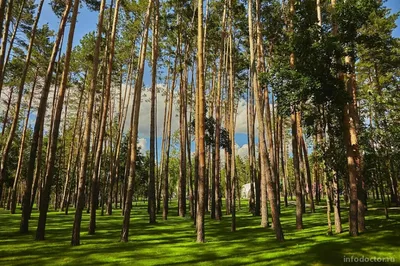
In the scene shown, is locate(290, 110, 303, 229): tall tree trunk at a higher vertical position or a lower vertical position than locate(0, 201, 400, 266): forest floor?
higher

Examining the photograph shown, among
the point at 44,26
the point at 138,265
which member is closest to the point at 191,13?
the point at 44,26

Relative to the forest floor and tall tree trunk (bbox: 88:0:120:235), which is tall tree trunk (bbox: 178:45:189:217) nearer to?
tall tree trunk (bbox: 88:0:120:235)

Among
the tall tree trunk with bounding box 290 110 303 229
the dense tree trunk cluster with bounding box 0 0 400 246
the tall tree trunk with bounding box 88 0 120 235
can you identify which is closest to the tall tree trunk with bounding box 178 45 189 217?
the dense tree trunk cluster with bounding box 0 0 400 246

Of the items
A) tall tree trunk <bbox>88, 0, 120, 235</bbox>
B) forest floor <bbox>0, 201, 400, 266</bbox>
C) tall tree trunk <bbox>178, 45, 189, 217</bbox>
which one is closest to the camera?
forest floor <bbox>0, 201, 400, 266</bbox>

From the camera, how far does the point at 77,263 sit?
8.52 metres

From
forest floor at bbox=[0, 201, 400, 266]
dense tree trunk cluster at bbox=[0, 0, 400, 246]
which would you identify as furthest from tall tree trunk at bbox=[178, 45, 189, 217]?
forest floor at bbox=[0, 201, 400, 266]

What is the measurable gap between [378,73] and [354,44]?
16560mm

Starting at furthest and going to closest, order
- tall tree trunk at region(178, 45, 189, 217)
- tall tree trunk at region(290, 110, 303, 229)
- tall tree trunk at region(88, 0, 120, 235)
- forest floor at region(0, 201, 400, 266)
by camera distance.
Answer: tall tree trunk at region(178, 45, 189, 217) → tall tree trunk at region(290, 110, 303, 229) → tall tree trunk at region(88, 0, 120, 235) → forest floor at region(0, 201, 400, 266)

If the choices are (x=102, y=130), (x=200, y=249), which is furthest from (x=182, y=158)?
(x=200, y=249)

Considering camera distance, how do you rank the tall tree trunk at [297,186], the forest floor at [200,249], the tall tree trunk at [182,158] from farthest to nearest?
1. the tall tree trunk at [182,158]
2. the tall tree trunk at [297,186]
3. the forest floor at [200,249]

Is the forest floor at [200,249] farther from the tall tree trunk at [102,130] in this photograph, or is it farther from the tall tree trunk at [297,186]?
the tall tree trunk at [297,186]

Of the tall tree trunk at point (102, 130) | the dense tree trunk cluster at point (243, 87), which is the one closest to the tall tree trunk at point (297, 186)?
the dense tree trunk cluster at point (243, 87)

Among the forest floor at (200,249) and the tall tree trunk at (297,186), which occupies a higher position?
the tall tree trunk at (297,186)

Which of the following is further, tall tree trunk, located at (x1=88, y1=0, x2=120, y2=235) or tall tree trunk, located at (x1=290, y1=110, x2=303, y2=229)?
tall tree trunk, located at (x1=290, y1=110, x2=303, y2=229)
